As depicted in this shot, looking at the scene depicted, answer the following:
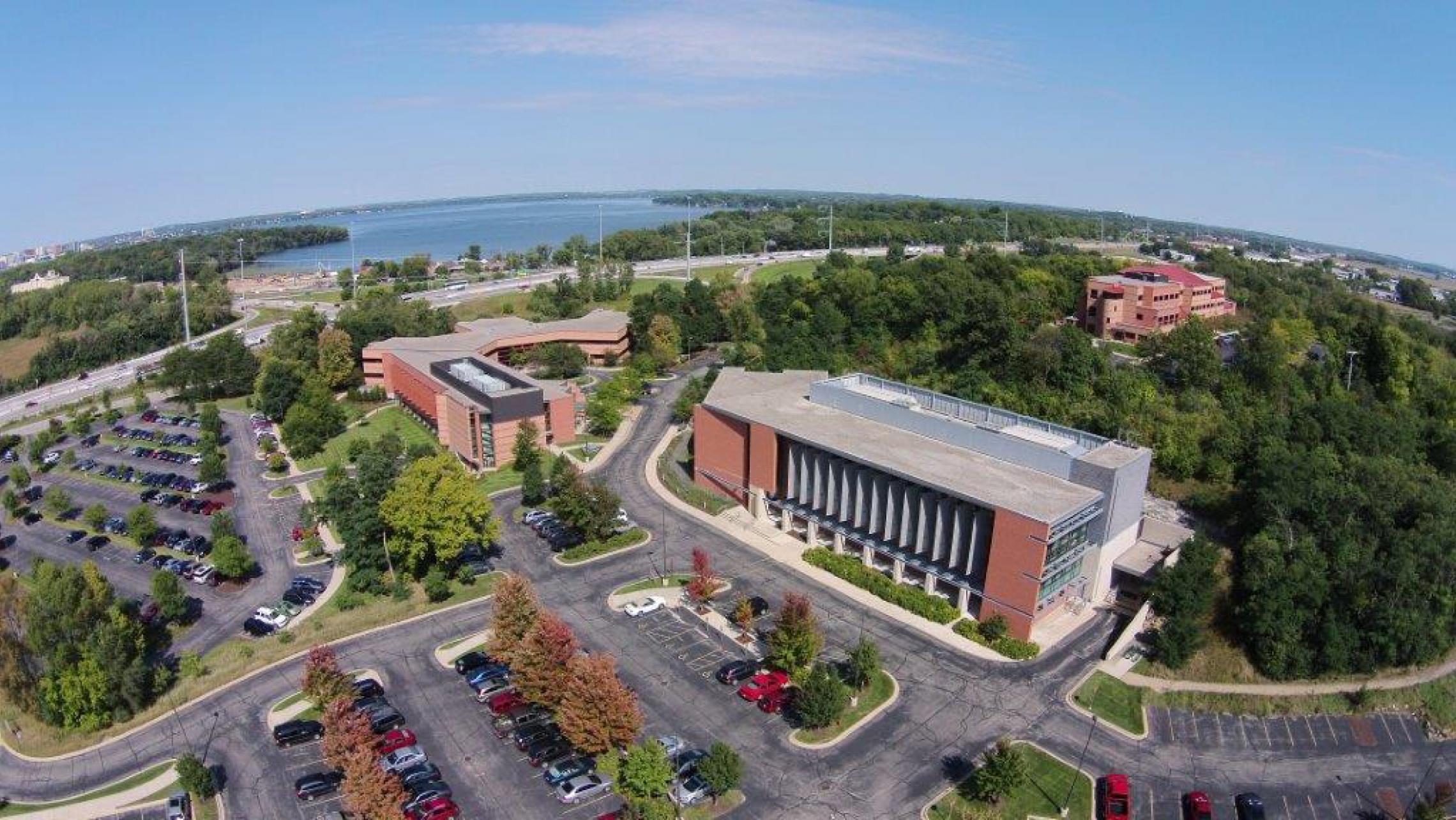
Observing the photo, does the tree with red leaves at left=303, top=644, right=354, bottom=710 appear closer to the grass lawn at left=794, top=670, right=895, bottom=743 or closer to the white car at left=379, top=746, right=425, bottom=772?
the white car at left=379, top=746, right=425, bottom=772

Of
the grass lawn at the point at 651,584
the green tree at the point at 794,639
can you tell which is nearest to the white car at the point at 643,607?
the grass lawn at the point at 651,584

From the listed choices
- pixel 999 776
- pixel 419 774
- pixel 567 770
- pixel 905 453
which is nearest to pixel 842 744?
pixel 999 776

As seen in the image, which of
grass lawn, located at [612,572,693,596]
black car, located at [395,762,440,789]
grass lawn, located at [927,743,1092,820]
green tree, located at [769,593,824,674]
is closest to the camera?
grass lawn, located at [927,743,1092,820]

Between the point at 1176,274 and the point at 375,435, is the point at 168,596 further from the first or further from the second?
the point at 1176,274

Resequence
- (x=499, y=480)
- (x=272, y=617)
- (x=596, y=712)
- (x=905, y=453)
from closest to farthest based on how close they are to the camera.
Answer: (x=596, y=712), (x=272, y=617), (x=905, y=453), (x=499, y=480)

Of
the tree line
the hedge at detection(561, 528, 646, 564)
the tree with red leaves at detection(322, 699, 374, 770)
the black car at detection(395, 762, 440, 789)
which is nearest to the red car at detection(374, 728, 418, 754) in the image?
the black car at detection(395, 762, 440, 789)

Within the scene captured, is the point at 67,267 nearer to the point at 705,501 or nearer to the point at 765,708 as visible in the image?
the point at 705,501

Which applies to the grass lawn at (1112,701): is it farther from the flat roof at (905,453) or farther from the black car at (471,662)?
the black car at (471,662)
